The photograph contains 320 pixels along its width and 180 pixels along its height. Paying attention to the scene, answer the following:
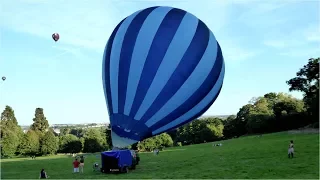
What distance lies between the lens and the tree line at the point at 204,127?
75875 millimetres

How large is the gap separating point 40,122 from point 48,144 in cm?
1415

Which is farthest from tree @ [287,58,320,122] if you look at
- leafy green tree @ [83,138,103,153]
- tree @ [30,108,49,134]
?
tree @ [30,108,49,134]

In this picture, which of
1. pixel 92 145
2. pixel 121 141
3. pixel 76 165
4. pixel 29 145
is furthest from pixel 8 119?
pixel 121 141

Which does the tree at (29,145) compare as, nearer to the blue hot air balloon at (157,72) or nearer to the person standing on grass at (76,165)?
the person standing on grass at (76,165)

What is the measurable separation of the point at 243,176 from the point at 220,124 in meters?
80.9

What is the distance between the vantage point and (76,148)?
289 feet

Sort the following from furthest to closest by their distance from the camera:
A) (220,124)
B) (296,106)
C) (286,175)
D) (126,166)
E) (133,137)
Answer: (220,124) < (296,106) < (126,166) < (133,137) < (286,175)

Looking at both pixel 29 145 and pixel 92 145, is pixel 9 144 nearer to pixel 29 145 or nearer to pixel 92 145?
pixel 29 145

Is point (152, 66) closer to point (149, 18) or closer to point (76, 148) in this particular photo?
point (149, 18)

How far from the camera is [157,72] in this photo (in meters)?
16.5

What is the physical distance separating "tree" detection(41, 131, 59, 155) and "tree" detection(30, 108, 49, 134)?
35.7 feet

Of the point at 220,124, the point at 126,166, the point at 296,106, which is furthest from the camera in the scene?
the point at 220,124

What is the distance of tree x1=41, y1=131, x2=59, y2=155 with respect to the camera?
260ft

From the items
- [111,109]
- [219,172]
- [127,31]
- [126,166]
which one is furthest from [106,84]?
[219,172]
